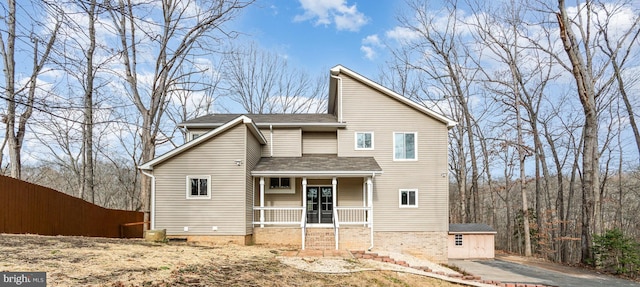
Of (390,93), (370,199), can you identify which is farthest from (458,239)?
(390,93)

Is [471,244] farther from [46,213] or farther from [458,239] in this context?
[46,213]

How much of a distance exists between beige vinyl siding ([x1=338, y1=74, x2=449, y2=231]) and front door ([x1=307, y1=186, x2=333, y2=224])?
1.87 meters

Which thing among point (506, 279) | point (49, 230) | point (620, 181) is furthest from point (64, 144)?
point (620, 181)

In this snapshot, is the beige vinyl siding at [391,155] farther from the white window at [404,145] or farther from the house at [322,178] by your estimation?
the white window at [404,145]

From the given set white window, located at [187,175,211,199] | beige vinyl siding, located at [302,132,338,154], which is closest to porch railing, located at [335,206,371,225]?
beige vinyl siding, located at [302,132,338,154]

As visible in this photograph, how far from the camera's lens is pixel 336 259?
1130 cm

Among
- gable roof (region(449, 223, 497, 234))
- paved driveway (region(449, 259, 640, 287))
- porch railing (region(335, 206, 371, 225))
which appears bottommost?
paved driveway (region(449, 259, 640, 287))

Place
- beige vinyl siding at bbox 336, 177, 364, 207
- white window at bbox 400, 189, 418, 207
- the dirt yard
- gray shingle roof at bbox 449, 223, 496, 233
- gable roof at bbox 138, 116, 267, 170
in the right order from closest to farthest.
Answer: the dirt yard, gable roof at bbox 138, 116, 267, 170, white window at bbox 400, 189, 418, 207, beige vinyl siding at bbox 336, 177, 364, 207, gray shingle roof at bbox 449, 223, 496, 233

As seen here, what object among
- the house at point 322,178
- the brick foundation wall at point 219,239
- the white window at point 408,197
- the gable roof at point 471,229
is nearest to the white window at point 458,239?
the gable roof at point 471,229

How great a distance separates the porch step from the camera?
1524 cm

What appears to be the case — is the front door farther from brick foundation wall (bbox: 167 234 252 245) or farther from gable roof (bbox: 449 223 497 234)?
gable roof (bbox: 449 223 497 234)

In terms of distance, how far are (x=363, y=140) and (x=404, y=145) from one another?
1.82 metres

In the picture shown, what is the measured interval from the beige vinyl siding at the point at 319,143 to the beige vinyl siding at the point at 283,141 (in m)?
0.61

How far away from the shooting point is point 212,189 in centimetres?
1504
